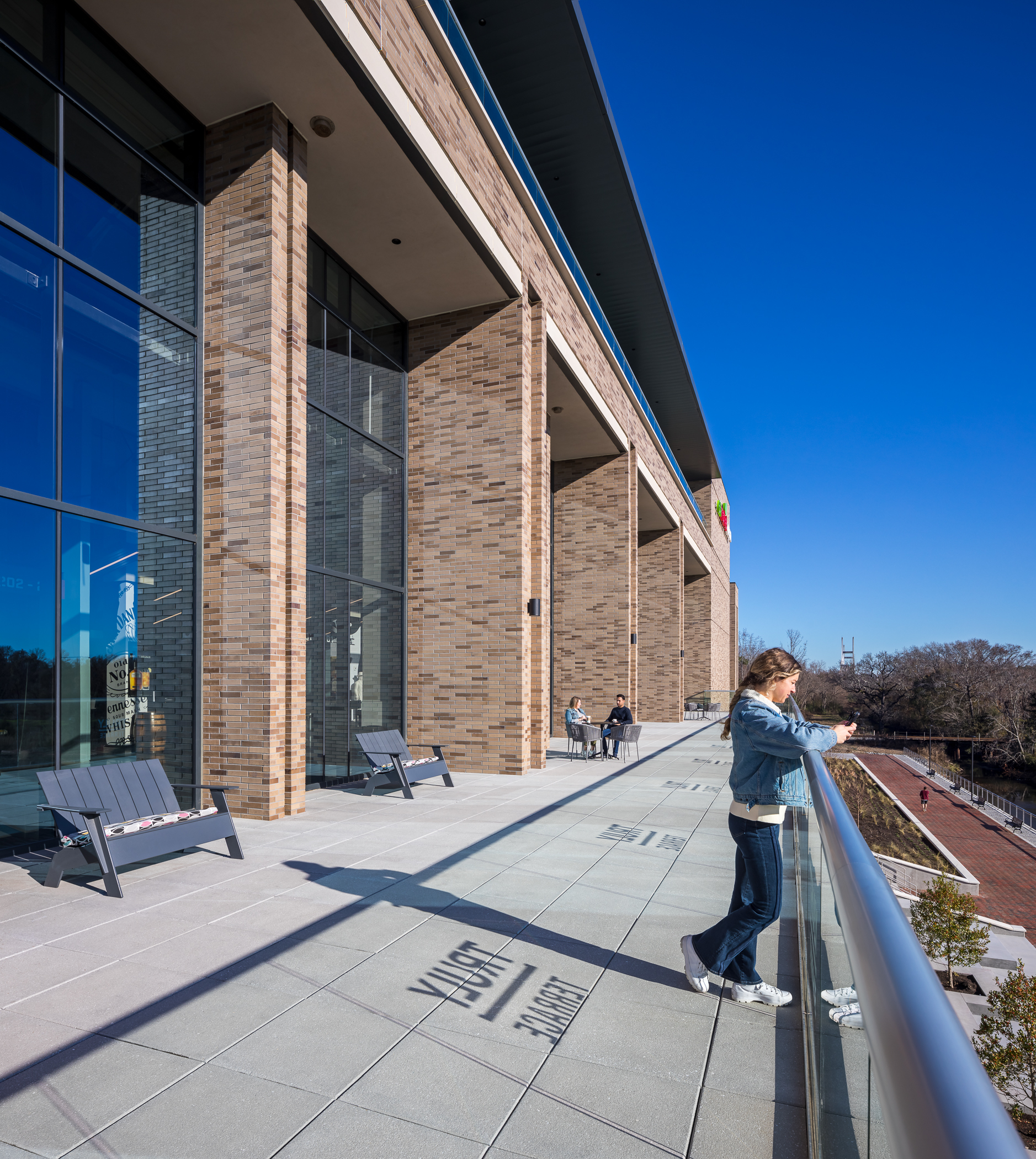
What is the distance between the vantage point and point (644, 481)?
85.6ft

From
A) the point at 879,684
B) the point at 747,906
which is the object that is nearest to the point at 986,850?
the point at 747,906

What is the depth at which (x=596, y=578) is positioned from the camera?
925 inches

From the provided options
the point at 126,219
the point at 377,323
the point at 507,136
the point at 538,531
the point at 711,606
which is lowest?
the point at 711,606

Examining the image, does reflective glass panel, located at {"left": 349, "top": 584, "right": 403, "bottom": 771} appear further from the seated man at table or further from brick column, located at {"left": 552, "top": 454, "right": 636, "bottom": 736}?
brick column, located at {"left": 552, "top": 454, "right": 636, "bottom": 736}

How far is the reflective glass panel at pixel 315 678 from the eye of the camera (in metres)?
11.4

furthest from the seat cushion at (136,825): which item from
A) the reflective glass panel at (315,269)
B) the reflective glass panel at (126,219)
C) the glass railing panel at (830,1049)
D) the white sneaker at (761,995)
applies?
the reflective glass panel at (315,269)

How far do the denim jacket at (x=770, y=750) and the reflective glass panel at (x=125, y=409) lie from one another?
22.8 feet

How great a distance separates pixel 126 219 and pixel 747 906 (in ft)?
30.1

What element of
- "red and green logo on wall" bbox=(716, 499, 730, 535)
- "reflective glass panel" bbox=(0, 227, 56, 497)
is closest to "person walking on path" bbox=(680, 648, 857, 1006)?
"reflective glass panel" bbox=(0, 227, 56, 497)

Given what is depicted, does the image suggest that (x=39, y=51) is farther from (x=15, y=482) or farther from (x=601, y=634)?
(x=601, y=634)

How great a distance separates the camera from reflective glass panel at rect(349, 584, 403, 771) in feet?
41.6

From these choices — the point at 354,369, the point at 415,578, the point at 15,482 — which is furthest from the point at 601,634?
the point at 15,482

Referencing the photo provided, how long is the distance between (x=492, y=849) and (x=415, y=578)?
301 inches

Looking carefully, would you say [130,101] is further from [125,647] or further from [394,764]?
[394,764]
